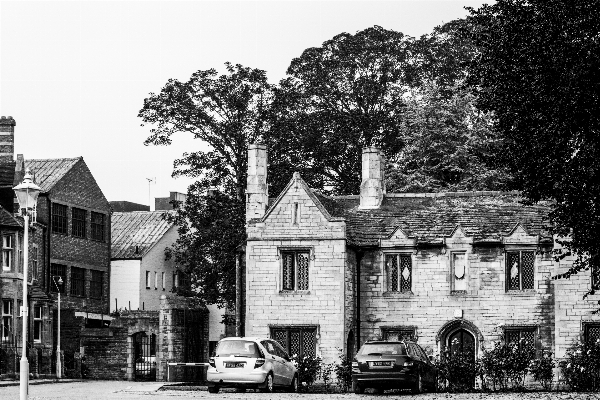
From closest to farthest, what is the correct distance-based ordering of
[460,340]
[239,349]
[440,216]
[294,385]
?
[239,349] < [294,385] < [460,340] < [440,216]

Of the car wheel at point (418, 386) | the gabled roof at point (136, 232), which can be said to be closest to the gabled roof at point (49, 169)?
the gabled roof at point (136, 232)

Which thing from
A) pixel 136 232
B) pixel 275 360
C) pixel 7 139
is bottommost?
pixel 275 360

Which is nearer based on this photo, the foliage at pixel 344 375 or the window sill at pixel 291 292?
the foliage at pixel 344 375

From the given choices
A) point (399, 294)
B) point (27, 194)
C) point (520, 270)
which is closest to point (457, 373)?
point (520, 270)

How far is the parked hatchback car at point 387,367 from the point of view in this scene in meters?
38.7

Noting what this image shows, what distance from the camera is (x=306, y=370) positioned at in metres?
48.3

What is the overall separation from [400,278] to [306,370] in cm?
649

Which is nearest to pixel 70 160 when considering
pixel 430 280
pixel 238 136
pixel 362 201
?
pixel 238 136

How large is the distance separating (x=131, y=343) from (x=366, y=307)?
13265 mm

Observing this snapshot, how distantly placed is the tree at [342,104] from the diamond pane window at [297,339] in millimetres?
19078

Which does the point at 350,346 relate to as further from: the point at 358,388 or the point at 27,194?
the point at 27,194

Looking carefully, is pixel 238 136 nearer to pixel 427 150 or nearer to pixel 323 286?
pixel 427 150

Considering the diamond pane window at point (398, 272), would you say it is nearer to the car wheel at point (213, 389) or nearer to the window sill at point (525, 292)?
the window sill at point (525, 292)

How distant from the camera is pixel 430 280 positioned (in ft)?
171
